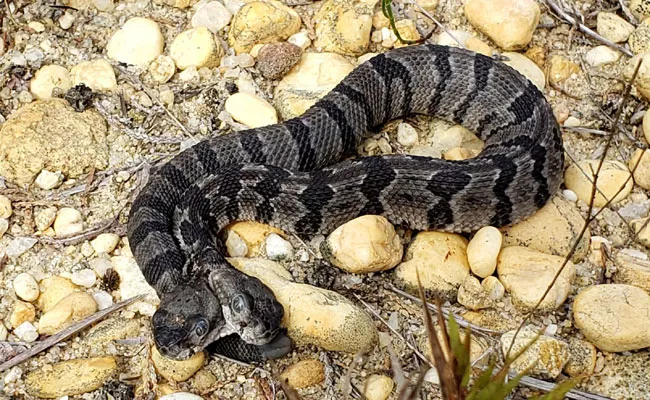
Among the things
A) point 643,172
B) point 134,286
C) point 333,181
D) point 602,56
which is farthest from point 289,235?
point 602,56

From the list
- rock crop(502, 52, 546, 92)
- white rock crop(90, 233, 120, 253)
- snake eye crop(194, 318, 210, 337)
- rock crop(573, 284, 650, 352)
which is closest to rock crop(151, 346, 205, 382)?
snake eye crop(194, 318, 210, 337)

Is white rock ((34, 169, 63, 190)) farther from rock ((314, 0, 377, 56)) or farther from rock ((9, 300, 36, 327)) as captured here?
rock ((314, 0, 377, 56))

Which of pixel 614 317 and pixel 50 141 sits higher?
pixel 50 141

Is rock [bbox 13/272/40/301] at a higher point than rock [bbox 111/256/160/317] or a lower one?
higher

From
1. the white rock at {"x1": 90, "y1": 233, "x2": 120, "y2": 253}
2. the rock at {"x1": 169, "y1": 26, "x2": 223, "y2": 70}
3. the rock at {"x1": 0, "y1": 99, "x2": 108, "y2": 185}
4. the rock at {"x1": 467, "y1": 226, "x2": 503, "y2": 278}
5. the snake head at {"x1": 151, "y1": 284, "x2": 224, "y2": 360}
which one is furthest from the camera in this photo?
the rock at {"x1": 169, "y1": 26, "x2": 223, "y2": 70}

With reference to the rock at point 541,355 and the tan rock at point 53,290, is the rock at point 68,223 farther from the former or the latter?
the rock at point 541,355

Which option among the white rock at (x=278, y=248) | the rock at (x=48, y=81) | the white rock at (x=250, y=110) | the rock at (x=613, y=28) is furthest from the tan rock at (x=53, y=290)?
the rock at (x=613, y=28)

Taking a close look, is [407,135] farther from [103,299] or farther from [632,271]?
[103,299]
